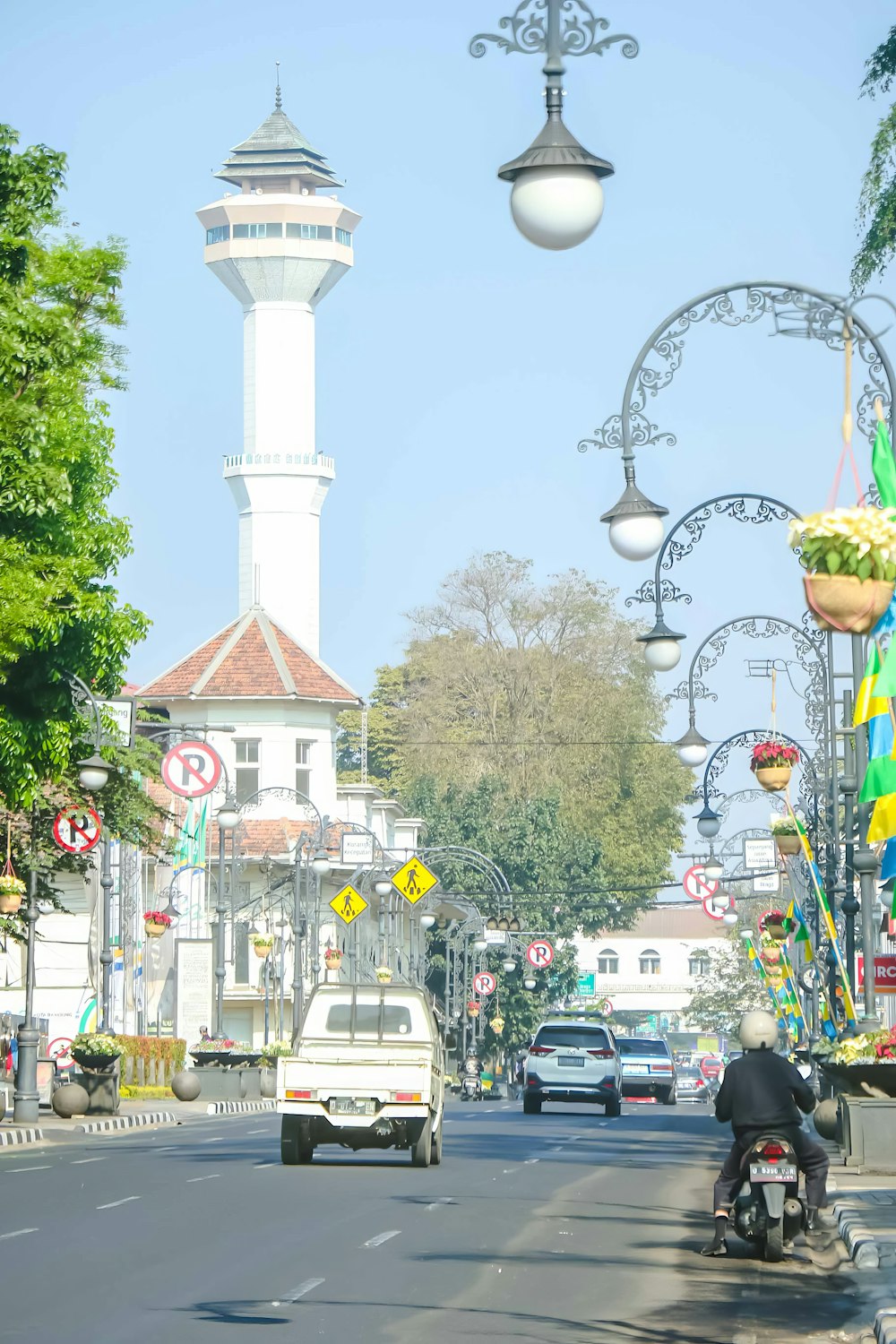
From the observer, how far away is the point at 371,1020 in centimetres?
2580

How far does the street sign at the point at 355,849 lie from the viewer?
5653cm

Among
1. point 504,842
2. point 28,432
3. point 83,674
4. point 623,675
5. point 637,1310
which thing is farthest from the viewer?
point 623,675

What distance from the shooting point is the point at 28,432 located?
29609mm

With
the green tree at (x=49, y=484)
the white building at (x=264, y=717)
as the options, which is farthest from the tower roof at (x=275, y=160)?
the green tree at (x=49, y=484)

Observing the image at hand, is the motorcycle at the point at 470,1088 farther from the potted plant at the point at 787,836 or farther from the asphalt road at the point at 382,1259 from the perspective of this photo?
the asphalt road at the point at 382,1259

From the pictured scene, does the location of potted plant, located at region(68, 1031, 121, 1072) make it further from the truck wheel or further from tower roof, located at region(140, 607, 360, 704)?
tower roof, located at region(140, 607, 360, 704)

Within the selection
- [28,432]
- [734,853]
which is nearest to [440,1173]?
[28,432]

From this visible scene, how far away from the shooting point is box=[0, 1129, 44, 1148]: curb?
3181 centimetres

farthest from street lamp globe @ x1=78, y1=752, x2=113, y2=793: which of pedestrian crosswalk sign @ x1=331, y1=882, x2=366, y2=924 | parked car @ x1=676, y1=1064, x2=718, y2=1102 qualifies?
parked car @ x1=676, y1=1064, x2=718, y2=1102

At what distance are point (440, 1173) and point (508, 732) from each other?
2584 inches

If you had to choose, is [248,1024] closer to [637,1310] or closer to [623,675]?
[623,675]

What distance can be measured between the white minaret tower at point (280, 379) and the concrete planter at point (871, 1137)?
73.4 metres

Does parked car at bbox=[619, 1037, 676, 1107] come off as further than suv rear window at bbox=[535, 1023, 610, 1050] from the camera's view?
Yes

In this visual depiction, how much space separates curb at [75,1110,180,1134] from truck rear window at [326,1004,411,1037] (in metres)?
11.8
